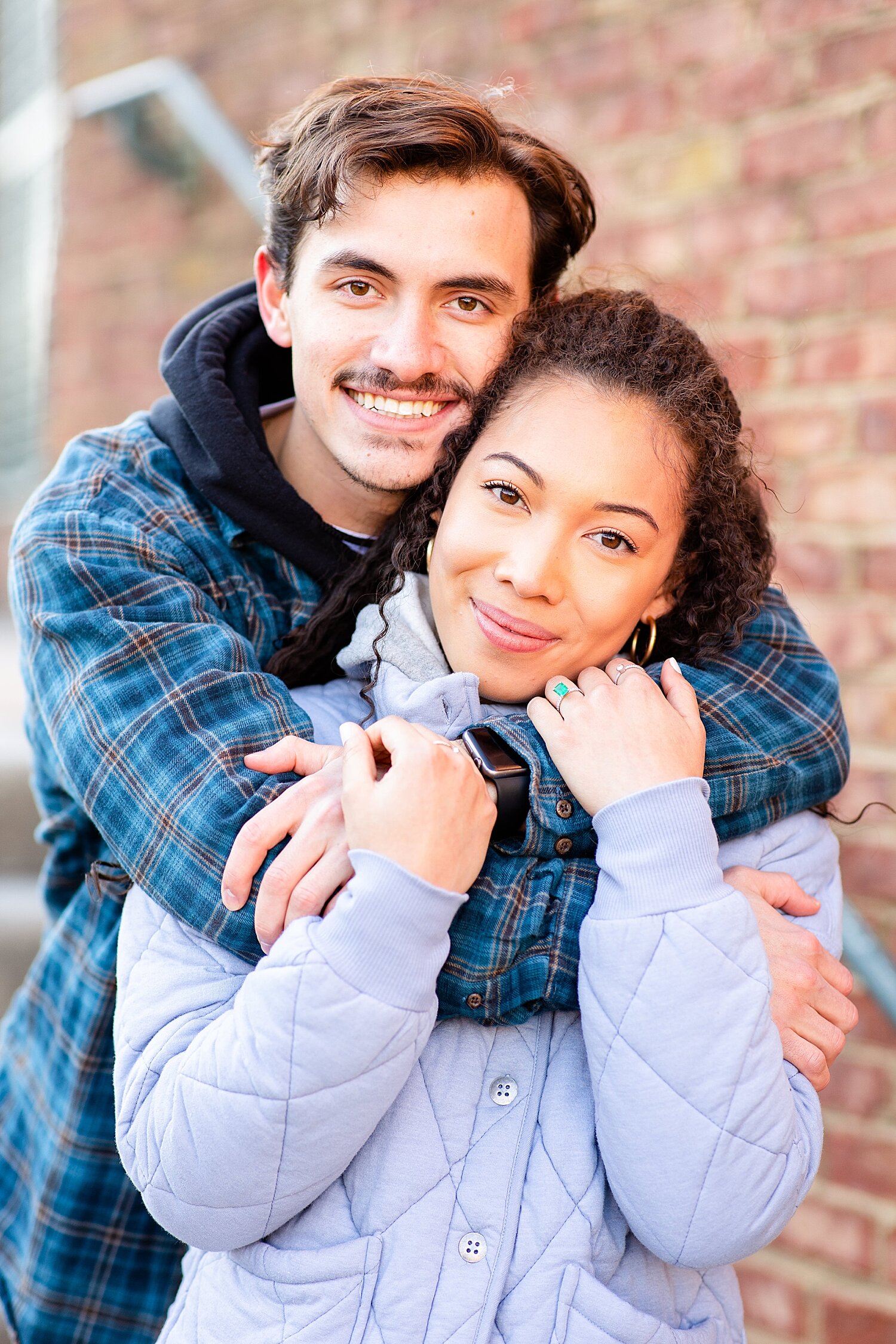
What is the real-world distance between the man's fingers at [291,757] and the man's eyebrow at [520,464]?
376 mm

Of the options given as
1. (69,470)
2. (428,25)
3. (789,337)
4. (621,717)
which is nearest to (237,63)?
(428,25)

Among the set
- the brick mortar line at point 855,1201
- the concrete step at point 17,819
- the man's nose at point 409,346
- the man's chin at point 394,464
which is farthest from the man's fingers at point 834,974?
the concrete step at point 17,819

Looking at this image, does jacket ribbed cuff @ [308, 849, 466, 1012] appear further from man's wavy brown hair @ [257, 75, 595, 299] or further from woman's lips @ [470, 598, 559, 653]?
man's wavy brown hair @ [257, 75, 595, 299]

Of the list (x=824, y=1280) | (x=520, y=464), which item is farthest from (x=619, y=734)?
(x=824, y=1280)

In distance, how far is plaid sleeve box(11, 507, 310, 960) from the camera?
1.18m

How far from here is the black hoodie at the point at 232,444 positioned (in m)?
1.52

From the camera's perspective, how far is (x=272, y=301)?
5.69 feet

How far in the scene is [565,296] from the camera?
1629mm

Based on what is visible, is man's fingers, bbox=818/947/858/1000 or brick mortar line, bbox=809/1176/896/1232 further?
brick mortar line, bbox=809/1176/896/1232

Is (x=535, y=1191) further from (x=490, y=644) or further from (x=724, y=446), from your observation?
(x=724, y=446)

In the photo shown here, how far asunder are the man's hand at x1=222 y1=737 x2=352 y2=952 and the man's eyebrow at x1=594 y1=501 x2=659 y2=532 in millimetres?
407

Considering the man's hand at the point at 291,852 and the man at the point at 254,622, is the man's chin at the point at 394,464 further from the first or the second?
the man's hand at the point at 291,852

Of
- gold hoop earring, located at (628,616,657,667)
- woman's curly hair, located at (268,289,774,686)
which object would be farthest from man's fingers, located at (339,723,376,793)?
gold hoop earring, located at (628,616,657,667)

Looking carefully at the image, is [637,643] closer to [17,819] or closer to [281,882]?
[281,882]
